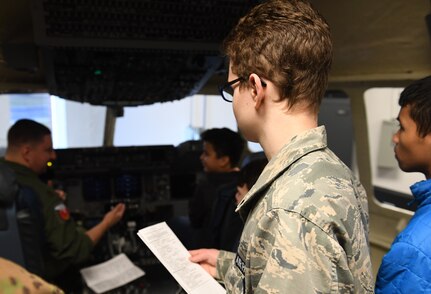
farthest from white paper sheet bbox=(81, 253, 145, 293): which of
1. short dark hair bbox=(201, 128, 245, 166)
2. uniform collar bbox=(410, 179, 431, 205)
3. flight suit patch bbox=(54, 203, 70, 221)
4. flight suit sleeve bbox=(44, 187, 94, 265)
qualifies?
uniform collar bbox=(410, 179, 431, 205)

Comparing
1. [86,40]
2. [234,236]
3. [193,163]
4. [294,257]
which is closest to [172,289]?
[234,236]

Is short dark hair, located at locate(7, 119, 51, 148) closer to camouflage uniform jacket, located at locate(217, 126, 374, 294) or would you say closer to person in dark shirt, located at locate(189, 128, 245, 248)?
person in dark shirt, located at locate(189, 128, 245, 248)

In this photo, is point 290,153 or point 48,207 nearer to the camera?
point 290,153

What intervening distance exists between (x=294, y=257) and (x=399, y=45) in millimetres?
1404

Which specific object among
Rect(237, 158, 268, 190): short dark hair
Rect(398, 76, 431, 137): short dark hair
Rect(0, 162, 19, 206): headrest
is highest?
Rect(398, 76, 431, 137): short dark hair

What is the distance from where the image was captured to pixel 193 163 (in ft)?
9.06

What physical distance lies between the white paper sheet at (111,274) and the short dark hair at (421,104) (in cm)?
148

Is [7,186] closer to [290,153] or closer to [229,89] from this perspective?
[229,89]

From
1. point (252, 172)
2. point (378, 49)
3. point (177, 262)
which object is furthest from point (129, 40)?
point (378, 49)

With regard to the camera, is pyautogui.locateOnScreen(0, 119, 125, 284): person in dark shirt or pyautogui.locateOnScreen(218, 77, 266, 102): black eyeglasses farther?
pyautogui.locateOnScreen(0, 119, 125, 284): person in dark shirt

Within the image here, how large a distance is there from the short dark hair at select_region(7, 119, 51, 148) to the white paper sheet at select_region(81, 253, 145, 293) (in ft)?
2.63

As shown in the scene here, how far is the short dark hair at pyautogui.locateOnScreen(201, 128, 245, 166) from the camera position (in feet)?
8.41

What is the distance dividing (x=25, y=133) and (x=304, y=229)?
78.1 inches

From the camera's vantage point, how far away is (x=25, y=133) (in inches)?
86.8
